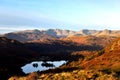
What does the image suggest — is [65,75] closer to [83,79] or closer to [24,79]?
[83,79]

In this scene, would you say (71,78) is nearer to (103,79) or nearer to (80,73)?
(80,73)

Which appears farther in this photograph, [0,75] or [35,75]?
[0,75]

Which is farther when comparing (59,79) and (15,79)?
(15,79)

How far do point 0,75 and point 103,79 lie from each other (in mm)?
159305

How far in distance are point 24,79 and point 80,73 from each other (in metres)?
6.76

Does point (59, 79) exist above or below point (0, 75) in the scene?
above

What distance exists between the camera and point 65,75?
35750mm

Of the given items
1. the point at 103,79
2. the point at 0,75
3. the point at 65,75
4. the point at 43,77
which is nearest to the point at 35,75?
the point at 43,77

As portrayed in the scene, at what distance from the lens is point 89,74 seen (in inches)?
1379

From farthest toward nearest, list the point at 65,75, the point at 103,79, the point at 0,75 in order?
the point at 0,75
the point at 65,75
the point at 103,79

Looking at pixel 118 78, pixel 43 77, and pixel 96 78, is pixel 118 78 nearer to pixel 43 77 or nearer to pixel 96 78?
pixel 96 78

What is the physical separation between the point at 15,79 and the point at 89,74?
9.55 meters

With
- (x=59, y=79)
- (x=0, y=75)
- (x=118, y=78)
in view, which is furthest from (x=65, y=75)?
(x=0, y=75)

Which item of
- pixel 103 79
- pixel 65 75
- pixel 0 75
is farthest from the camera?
pixel 0 75
